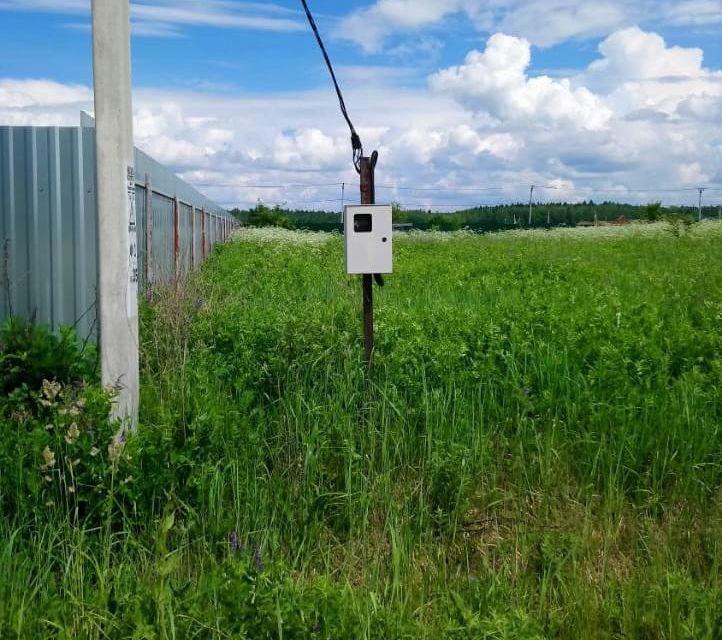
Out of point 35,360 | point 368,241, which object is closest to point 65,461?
point 35,360

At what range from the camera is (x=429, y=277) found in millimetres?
13602

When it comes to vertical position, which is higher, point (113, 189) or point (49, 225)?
point (113, 189)

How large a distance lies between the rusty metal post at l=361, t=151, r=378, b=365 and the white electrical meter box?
0.11 meters

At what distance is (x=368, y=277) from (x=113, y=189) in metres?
1.99

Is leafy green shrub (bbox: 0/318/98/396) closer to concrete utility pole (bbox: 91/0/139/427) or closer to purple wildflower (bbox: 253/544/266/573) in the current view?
concrete utility pole (bbox: 91/0/139/427)

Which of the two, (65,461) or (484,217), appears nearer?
(65,461)

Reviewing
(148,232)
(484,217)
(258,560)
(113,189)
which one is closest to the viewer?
(258,560)

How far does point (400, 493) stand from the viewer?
177 inches

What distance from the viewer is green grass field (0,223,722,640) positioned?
10.5ft

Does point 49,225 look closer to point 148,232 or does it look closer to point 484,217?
point 148,232

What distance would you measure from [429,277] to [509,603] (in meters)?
10.2

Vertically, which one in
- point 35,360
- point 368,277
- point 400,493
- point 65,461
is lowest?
point 400,493

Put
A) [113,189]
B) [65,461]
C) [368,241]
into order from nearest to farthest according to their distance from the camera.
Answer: [65,461] < [113,189] < [368,241]

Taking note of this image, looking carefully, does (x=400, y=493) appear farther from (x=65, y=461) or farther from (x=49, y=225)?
(x=49, y=225)
